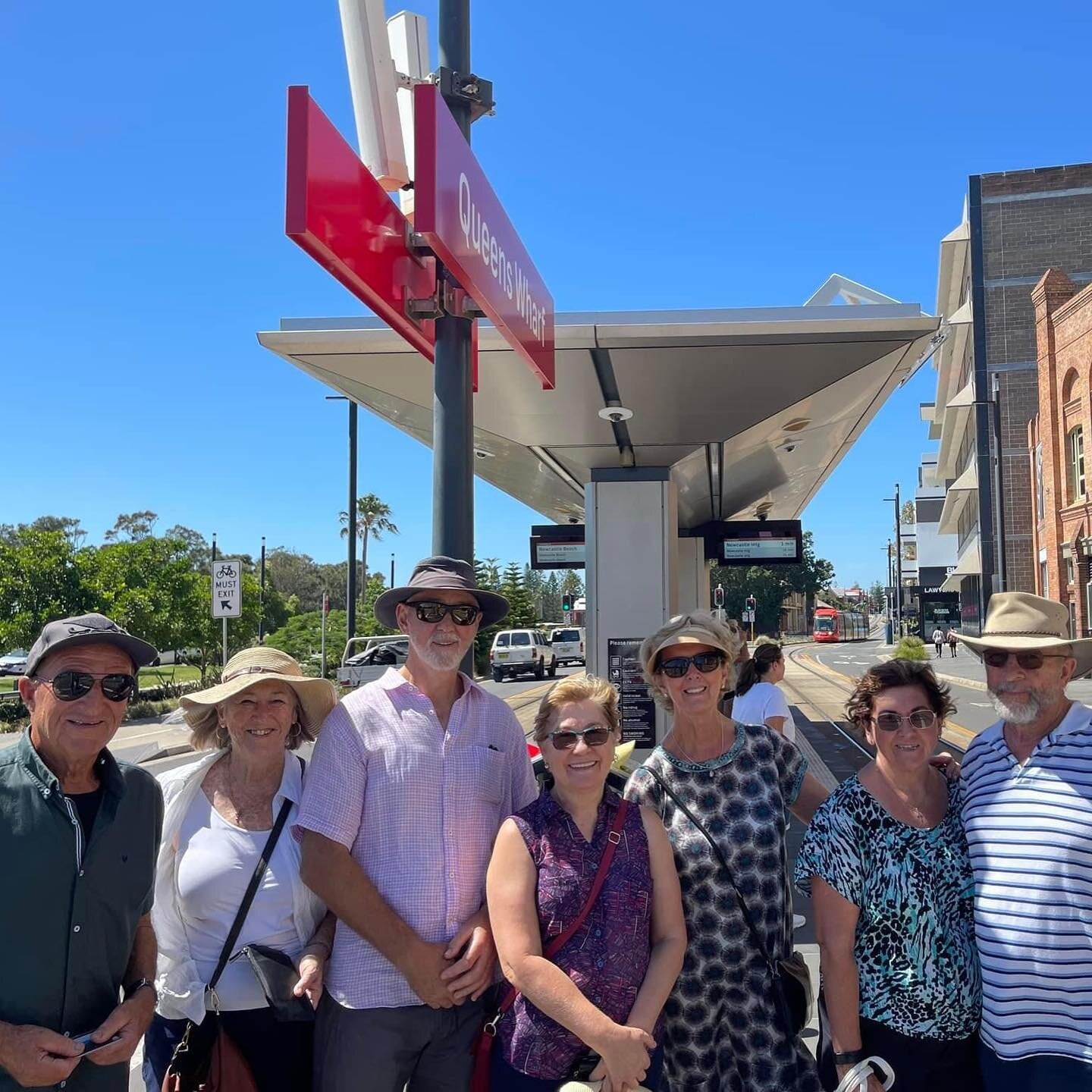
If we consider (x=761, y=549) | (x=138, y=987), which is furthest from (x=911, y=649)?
(x=138, y=987)

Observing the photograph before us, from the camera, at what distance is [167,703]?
24.0 m

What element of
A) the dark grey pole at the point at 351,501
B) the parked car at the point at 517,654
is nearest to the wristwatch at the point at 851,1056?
the dark grey pole at the point at 351,501

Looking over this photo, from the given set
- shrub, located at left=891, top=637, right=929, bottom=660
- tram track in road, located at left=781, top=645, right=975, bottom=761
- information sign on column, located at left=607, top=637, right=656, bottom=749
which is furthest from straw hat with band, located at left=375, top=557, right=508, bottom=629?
shrub, located at left=891, top=637, right=929, bottom=660

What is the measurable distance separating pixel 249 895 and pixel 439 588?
0.99 meters

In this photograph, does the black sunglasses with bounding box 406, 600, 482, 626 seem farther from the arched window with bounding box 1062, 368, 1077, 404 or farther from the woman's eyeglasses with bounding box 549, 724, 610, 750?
the arched window with bounding box 1062, 368, 1077, 404

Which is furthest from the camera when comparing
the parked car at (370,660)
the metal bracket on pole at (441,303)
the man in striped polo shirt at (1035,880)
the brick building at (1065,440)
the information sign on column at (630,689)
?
the brick building at (1065,440)

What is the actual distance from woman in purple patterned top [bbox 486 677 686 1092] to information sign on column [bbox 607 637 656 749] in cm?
645

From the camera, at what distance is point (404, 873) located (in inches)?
98.0

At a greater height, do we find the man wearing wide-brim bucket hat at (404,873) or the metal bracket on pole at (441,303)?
the metal bracket on pole at (441,303)

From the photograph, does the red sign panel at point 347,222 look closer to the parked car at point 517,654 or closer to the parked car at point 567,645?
the parked car at point 517,654

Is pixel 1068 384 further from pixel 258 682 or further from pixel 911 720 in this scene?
pixel 258 682

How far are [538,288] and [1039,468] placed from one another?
3759cm

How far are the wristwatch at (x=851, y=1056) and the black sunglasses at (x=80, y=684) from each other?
2077mm

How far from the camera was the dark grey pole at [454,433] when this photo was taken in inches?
146
